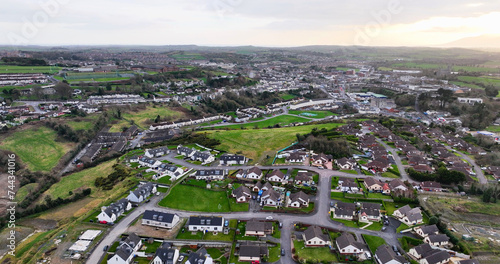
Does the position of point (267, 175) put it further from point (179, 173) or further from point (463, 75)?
point (463, 75)

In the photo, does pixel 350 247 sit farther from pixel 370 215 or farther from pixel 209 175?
pixel 209 175

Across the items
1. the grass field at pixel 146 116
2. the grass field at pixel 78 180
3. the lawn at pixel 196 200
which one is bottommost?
the grass field at pixel 78 180

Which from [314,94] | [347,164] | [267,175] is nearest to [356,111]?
[314,94]

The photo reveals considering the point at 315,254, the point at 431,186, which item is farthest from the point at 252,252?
the point at 431,186

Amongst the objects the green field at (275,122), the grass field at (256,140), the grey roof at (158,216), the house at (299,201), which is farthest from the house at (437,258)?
the green field at (275,122)

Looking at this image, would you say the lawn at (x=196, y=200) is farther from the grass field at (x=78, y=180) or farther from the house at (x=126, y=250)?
the grass field at (x=78, y=180)

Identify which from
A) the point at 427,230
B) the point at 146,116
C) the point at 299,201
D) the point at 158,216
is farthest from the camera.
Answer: the point at 146,116
